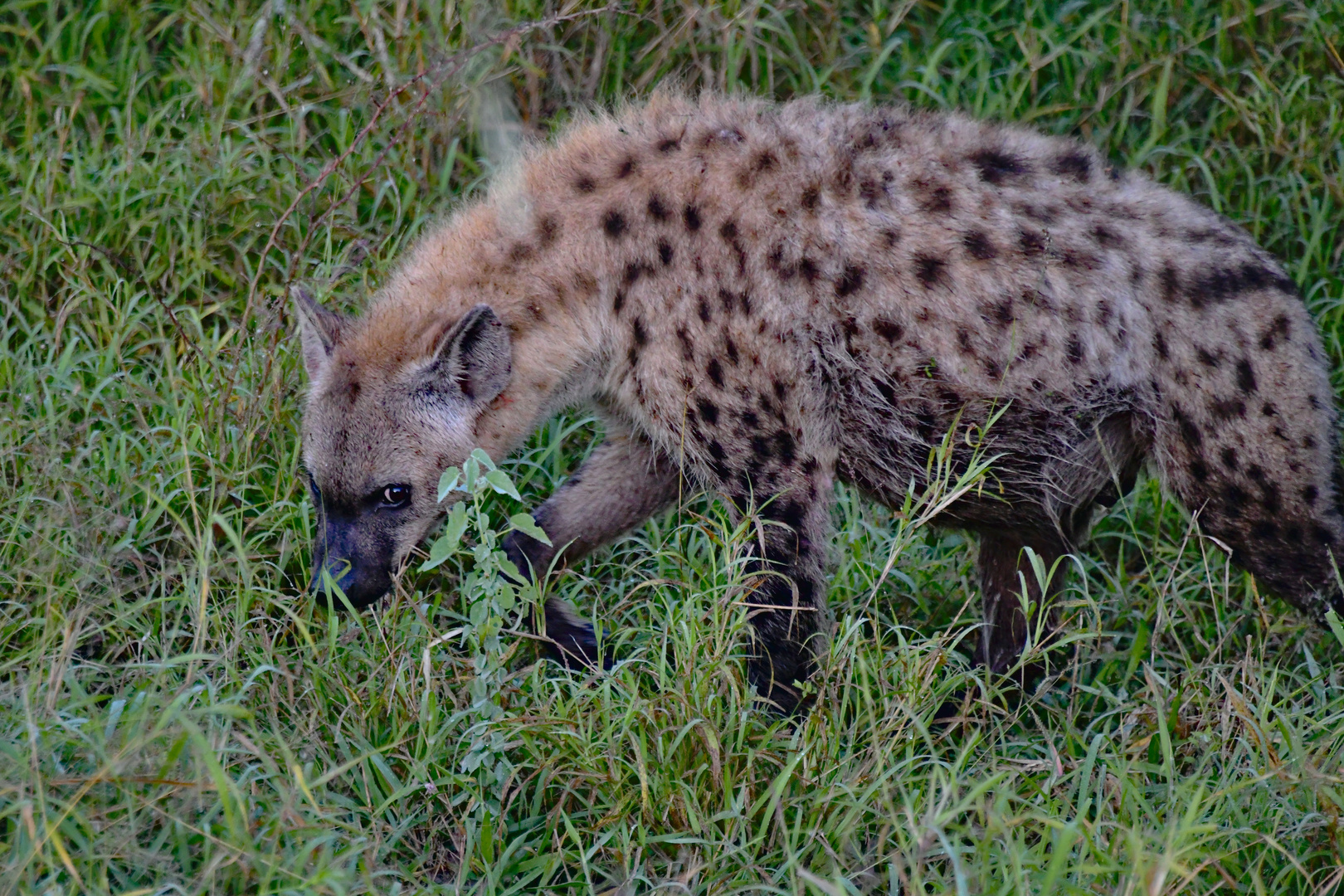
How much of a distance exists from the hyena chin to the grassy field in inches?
7.7

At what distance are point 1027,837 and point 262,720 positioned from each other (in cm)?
146

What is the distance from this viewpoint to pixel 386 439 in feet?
10.3

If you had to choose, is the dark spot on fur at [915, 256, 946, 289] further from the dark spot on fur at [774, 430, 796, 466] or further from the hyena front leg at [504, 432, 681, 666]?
the hyena front leg at [504, 432, 681, 666]

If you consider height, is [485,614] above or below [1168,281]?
below

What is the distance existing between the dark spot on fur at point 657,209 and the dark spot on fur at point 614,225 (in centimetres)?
6

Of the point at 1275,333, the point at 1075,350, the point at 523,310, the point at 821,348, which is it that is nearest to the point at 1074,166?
the point at 1075,350

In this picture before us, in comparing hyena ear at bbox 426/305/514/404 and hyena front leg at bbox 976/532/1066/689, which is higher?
hyena ear at bbox 426/305/514/404

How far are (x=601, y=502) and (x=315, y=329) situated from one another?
0.76 meters

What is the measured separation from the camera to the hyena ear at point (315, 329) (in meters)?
3.27

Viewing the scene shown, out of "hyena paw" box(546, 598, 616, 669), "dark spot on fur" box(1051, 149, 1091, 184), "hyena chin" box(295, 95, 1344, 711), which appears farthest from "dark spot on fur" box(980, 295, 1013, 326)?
"hyena paw" box(546, 598, 616, 669)

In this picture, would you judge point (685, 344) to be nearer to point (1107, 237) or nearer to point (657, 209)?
point (657, 209)

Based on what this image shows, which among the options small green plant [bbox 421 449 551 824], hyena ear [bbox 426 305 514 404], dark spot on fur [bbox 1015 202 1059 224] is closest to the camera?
small green plant [bbox 421 449 551 824]

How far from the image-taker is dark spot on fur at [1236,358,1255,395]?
319cm

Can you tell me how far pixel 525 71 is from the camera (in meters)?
4.57
